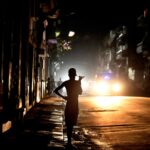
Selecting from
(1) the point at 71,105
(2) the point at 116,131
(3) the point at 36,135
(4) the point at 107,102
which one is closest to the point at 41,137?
(3) the point at 36,135

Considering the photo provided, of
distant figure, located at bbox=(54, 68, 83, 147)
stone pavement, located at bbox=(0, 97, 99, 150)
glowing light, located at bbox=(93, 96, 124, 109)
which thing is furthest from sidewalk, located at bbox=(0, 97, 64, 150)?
glowing light, located at bbox=(93, 96, 124, 109)

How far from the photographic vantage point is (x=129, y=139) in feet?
40.5

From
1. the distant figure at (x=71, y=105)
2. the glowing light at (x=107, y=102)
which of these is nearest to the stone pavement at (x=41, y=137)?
the distant figure at (x=71, y=105)

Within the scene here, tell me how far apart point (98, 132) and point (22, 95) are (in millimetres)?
5617

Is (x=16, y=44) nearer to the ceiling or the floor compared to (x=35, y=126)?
nearer to the ceiling

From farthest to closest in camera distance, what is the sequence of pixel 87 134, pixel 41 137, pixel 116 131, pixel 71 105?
pixel 116 131 → pixel 87 134 → pixel 41 137 → pixel 71 105

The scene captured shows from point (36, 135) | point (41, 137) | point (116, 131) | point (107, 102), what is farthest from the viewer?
point (107, 102)

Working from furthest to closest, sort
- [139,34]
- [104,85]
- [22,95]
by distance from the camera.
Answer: [139,34]
[104,85]
[22,95]

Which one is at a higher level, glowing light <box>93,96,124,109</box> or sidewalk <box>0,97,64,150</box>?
glowing light <box>93,96,124,109</box>

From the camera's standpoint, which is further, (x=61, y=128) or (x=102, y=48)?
(x=102, y=48)

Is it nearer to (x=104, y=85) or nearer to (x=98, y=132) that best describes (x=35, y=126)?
(x=98, y=132)

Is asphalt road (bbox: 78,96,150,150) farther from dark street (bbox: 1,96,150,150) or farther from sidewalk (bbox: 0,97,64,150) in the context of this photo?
sidewalk (bbox: 0,97,64,150)

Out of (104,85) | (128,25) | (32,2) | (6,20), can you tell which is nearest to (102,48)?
(128,25)

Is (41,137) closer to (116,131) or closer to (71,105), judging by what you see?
(71,105)
